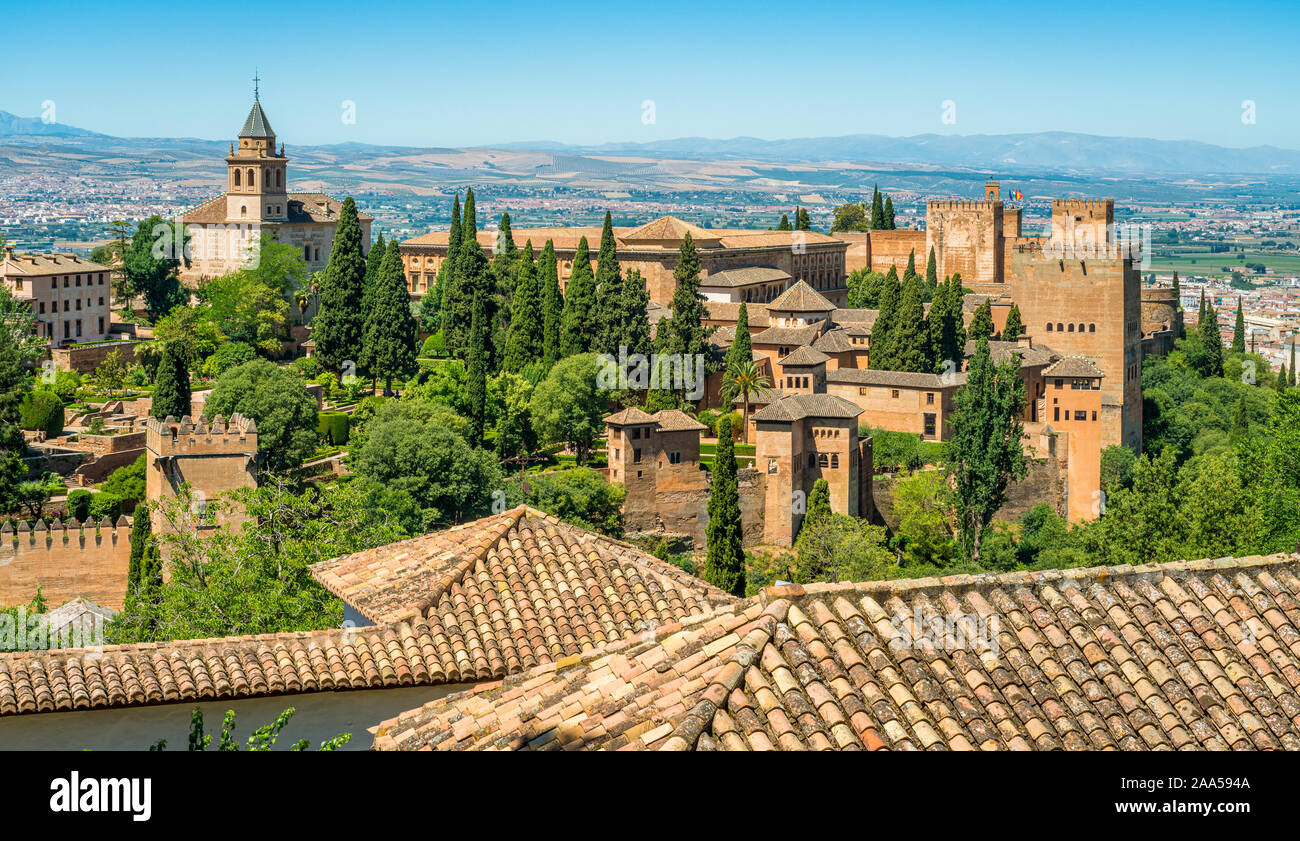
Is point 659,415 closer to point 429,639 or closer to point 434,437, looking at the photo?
point 434,437

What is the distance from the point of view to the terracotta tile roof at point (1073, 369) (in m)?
46.4

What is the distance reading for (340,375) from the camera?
4550 centimetres

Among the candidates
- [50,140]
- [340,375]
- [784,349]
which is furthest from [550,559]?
[50,140]

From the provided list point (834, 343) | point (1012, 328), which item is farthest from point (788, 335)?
point (1012, 328)

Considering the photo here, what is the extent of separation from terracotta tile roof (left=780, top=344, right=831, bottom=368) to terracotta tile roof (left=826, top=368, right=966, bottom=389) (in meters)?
0.82

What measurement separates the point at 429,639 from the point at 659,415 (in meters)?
28.6

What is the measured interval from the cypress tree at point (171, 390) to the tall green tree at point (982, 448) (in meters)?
20.7

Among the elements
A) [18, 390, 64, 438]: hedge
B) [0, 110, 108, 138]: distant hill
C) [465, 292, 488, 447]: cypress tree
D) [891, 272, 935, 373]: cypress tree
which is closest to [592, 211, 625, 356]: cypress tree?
[465, 292, 488, 447]: cypress tree

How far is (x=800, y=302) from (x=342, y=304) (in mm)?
17426

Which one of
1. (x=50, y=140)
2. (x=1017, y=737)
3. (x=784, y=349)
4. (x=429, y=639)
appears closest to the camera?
(x=1017, y=737)

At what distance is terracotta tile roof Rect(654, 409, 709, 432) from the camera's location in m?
38.6

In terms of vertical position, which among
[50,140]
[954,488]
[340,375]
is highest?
[50,140]

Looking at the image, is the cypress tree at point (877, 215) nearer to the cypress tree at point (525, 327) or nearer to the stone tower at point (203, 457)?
the cypress tree at point (525, 327)

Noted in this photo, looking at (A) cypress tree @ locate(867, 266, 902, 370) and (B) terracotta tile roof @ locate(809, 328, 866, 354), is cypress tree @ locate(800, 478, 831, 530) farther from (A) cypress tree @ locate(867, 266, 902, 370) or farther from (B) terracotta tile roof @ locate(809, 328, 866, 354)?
(A) cypress tree @ locate(867, 266, 902, 370)
